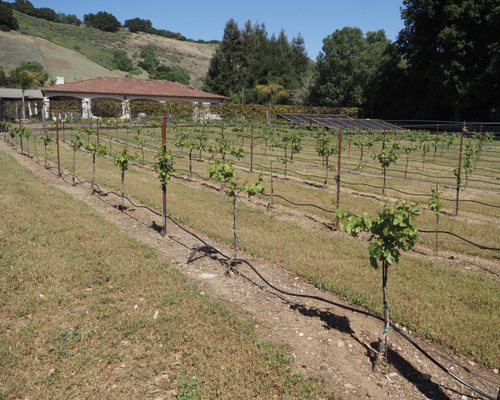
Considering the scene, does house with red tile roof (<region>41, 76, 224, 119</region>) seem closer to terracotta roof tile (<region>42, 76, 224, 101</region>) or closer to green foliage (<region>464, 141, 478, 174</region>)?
terracotta roof tile (<region>42, 76, 224, 101</region>)

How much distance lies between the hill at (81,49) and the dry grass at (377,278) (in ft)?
224

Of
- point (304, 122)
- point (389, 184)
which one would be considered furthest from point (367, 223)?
point (304, 122)

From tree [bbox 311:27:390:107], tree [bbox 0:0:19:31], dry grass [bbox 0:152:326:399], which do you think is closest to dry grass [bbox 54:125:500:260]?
dry grass [bbox 0:152:326:399]

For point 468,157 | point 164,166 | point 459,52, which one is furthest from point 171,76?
point 164,166

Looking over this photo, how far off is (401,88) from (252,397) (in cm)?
4807

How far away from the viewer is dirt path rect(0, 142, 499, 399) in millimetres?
4590

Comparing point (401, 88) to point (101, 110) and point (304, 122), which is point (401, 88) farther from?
point (101, 110)

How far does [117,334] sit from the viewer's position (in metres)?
5.36

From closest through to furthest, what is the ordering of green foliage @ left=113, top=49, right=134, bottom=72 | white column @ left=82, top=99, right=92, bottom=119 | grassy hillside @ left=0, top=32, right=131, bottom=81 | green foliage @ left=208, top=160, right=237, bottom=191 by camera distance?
green foliage @ left=208, top=160, right=237, bottom=191, white column @ left=82, top=99, right=92, bottom=119, grassy hillside @ left=0, top=32, right=131, bottom=81, green foliage @ left=113, top=49, right=134, bottom=72

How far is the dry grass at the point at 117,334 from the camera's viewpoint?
Result: 449cm

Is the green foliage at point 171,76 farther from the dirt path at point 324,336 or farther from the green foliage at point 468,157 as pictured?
the dirt path at point 324,336

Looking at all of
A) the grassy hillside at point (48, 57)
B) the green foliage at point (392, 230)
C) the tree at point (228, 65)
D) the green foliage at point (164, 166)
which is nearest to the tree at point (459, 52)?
the tree at point (228, 65)

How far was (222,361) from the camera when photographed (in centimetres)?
487

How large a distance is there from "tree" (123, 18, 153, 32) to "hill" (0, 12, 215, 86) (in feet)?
28.3
